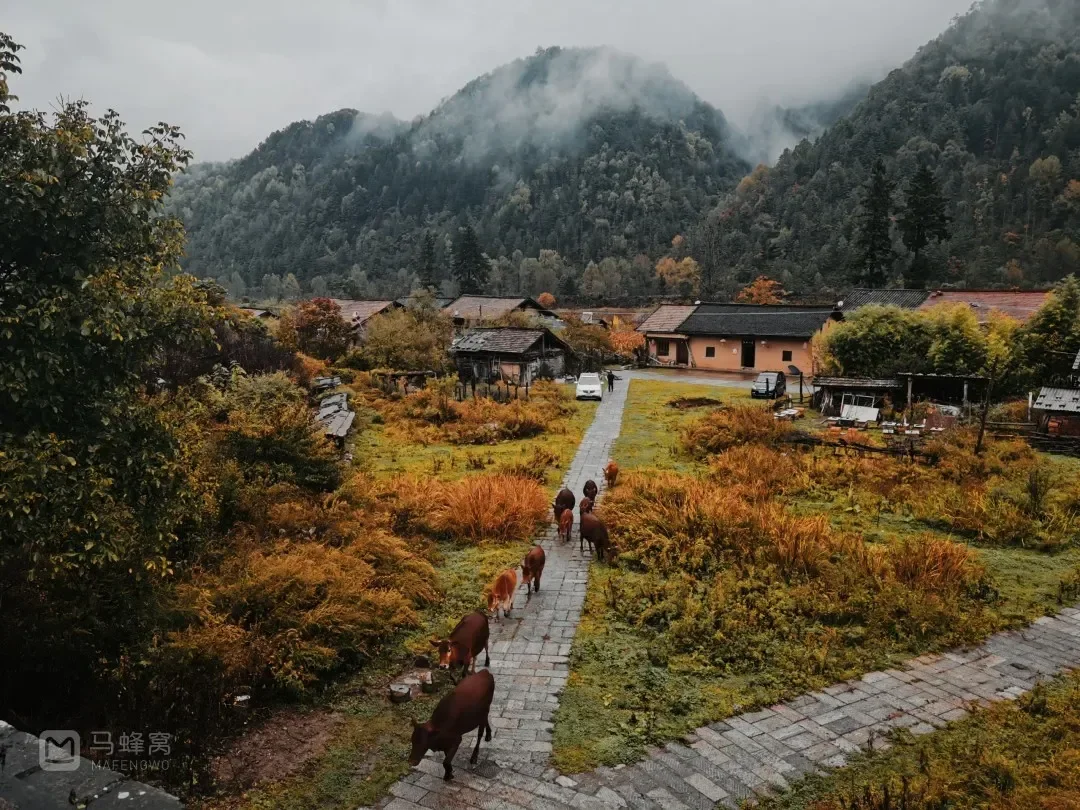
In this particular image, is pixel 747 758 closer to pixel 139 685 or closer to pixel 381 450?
pixel 139 685

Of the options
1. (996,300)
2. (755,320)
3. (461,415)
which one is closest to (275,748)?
(461,415)

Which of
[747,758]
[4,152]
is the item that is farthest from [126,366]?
[747,758]

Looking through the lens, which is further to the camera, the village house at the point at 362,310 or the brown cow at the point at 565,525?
the village house at the point at 362,310

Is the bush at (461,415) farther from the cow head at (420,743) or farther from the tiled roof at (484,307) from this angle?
the tiled roof at (484,307)

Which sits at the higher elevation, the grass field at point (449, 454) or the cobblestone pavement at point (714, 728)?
the grass field at point (449, 454)

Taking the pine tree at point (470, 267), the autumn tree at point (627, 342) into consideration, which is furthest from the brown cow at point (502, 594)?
the pine tree at point (470, 267)

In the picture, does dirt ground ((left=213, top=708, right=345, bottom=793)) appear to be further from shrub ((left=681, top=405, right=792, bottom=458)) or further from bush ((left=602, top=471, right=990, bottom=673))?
shrub ((left=681, top=405, right=792, bottom=458))

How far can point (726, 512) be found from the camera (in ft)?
38.4

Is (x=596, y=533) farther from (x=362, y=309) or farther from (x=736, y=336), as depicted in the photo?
(x=362, y=309)

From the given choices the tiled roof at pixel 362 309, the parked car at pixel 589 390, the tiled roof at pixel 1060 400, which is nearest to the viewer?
the tiled roof at pixel 1060 400

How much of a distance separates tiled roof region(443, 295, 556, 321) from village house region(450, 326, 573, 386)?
1150 cm

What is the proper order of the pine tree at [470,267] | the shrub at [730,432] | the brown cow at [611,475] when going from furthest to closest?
the pine tree at [470,267] → the shrub at [730,432] → the brown cow at [611,475]

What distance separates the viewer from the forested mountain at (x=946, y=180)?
174 feet

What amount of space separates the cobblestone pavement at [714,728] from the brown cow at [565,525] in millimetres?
2845
